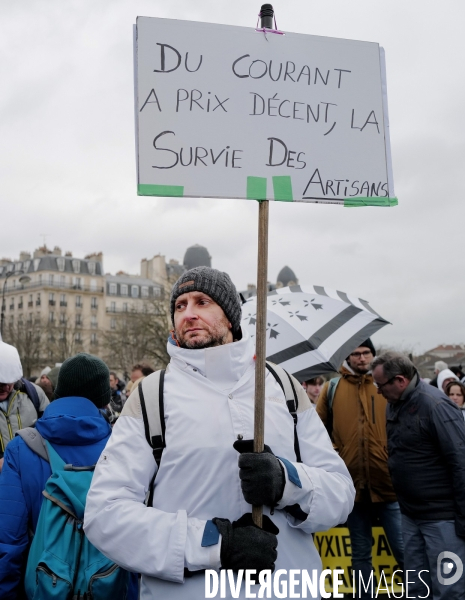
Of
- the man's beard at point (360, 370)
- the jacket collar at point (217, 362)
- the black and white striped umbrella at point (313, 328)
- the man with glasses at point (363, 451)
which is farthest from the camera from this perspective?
the black and white striped umbrella at point (313, 328)

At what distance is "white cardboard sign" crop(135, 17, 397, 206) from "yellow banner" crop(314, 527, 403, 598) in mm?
4334

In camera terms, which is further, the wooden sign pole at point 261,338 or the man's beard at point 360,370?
the man's beard at point 360,370

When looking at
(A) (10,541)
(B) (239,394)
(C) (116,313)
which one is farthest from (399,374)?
(C) (116,313)

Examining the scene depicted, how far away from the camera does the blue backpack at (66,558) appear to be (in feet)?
8.80

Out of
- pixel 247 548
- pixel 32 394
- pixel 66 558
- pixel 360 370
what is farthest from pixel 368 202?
pixel 360 370

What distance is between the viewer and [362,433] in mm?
5668

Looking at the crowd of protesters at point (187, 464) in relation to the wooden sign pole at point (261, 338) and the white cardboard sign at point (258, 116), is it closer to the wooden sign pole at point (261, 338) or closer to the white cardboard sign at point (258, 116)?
the wooden sign pole at point (261, 338)

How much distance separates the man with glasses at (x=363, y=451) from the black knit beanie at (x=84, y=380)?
9.80ft

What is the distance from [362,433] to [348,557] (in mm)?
1462

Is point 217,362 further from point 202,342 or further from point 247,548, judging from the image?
point 247,548

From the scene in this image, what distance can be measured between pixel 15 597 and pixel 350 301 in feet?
15.6

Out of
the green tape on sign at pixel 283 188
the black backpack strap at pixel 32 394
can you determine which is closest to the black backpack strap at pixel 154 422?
the green tape on sign at pixel 283 188

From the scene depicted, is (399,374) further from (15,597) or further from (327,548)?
(15,597)

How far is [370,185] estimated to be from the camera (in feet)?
9.56
